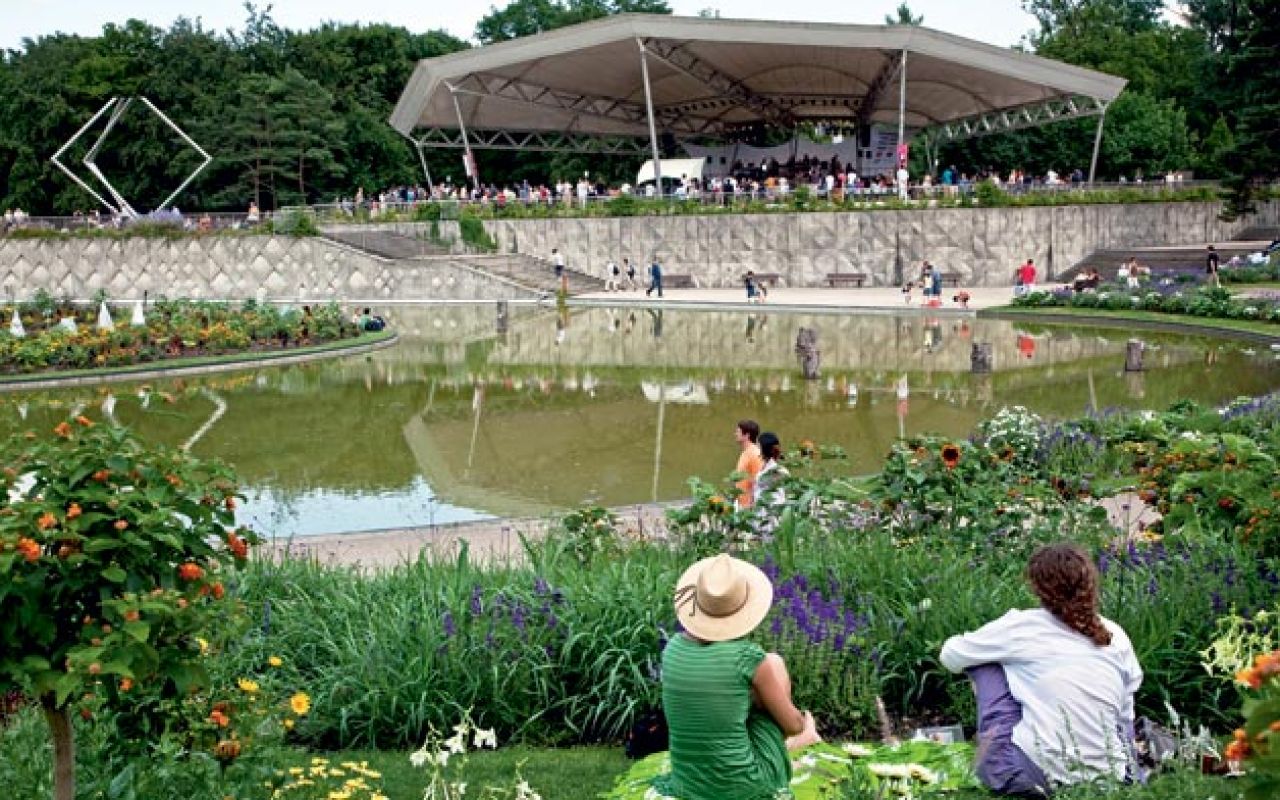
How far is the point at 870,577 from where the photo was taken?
6.86m

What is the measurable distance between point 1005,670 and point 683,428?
41.1 ft

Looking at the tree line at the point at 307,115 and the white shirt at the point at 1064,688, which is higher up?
the tree line at the point at 307,115

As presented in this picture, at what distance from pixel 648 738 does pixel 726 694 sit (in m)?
1.34

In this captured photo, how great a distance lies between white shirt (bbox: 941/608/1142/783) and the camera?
4.76 meters

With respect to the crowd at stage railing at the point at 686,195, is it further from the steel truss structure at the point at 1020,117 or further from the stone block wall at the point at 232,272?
the steel truss structure at the point at 1020,117

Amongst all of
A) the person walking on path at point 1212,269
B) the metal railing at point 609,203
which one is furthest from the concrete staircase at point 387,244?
the person walking on path at point 1212,269

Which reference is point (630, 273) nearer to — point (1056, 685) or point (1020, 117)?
point (1020, 117)

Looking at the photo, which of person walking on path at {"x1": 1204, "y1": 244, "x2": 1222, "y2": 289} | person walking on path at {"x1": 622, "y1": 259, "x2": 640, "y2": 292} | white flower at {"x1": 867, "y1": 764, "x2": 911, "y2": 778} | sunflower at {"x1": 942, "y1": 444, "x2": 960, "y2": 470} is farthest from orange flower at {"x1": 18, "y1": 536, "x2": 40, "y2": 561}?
person walking on path at {"x1": 622, "y1": 259, "x2": 640, "y2": 292}

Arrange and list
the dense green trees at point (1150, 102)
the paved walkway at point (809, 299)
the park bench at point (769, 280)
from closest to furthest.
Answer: the paved walkway at point (809, 299) < the park bench at point (769, 280) < the dense green trees at point (1150, 102)

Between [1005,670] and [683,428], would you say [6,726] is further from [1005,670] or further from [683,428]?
[683,428]

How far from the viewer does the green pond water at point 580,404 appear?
46.9 feet

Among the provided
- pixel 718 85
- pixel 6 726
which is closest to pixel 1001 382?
pixel 6 726

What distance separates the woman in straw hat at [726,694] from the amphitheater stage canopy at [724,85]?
3817cm

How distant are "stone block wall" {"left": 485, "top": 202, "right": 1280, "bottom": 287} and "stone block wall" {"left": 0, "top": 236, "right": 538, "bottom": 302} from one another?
408 centimetres
